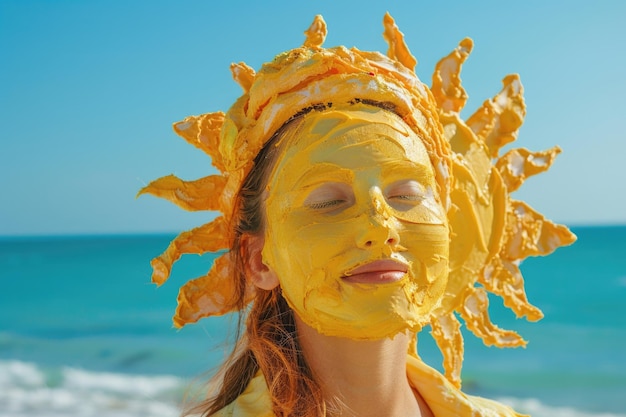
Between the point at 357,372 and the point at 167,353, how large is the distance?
940cm

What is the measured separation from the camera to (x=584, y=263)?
25.0m

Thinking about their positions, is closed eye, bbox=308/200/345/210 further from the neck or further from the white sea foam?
the white sea foam

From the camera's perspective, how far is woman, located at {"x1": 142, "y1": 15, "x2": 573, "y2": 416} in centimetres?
183

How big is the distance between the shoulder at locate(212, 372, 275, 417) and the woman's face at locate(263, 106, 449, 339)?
0.30m

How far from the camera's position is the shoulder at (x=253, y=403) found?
6.46ft

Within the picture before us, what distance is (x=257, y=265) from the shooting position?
2127 millimetres

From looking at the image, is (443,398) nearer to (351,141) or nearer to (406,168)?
(406,168)

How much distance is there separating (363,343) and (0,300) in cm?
1981

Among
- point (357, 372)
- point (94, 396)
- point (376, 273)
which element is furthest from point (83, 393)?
point (376, 273)

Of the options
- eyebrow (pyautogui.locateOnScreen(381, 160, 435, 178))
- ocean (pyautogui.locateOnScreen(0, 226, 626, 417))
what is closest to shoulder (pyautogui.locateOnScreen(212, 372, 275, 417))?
ocean (pyautogui.locateOnScreen(0, 226, 626, 417))

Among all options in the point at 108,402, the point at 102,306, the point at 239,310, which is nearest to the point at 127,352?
the point at 108,402

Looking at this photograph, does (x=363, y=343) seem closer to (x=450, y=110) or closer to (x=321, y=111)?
(x=321, y=111)

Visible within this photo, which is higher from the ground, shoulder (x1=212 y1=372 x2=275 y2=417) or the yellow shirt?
the yellow shirt

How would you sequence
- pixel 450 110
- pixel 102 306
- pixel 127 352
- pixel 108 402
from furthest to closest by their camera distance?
pixel 102 306 < pixel 127 352 < pixel 108 402 < pixel 450 110
